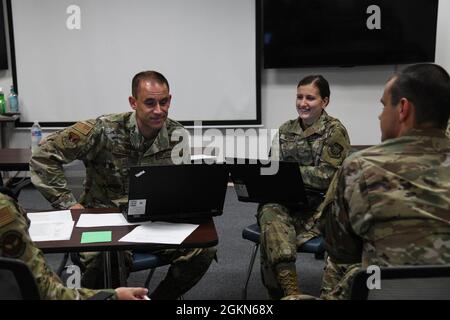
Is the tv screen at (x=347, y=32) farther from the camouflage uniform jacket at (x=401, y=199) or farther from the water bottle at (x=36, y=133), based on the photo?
the camouflage uniform jacket at (x=401, y=199)

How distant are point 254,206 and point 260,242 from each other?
2.13 meters

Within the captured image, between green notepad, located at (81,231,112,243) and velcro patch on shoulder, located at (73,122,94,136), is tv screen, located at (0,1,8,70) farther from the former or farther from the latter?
green notepad, located at (81,231,112,243)

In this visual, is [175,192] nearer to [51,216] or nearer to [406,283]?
[51,216]

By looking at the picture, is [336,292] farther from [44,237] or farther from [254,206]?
[254,206]

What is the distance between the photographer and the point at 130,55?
4.70 m

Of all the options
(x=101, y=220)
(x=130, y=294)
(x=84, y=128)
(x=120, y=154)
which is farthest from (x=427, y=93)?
(x=84, y=128)

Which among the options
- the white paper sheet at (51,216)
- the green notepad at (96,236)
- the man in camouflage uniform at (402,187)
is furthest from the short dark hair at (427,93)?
the white paper sheet at (51,216)

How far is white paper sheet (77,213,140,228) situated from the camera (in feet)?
5.86

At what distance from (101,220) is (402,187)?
1182 millimetres

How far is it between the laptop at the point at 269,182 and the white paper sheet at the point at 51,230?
0.81 meters

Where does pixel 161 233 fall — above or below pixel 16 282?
below

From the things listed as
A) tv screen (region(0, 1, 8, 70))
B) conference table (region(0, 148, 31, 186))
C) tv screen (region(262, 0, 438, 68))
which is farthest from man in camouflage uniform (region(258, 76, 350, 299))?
tv screen (region(0, 1, 8, 70))

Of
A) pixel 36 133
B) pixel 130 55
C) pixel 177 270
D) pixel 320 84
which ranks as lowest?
pixel 177 270
